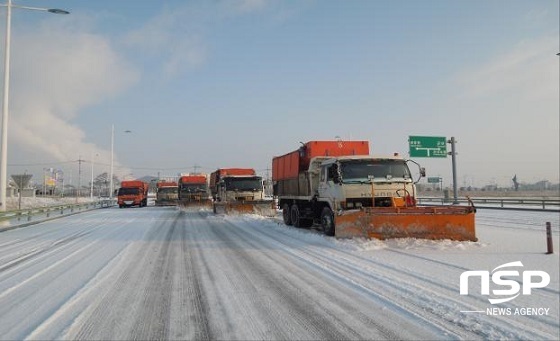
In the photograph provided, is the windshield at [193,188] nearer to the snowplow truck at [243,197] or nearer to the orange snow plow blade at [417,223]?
the snowplow truck at [243,197]

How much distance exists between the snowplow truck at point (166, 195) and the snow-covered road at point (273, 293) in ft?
107

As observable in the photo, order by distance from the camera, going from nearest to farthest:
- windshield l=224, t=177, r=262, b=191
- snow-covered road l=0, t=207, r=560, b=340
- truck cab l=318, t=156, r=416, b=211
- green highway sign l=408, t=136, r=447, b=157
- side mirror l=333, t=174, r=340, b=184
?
snow-covered road l=0, t=207, r=560, b=340
truck cab l=318, t=156, r=416, b=211
side mirror l=333, t=174, r=340, b=184
windshield l=224, t=177, r=262, b=191
green highway sign l=408, t=136, r=447, b=157

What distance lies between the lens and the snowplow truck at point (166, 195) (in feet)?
143

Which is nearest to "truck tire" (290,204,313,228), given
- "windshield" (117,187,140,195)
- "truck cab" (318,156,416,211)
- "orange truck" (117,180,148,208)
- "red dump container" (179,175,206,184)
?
"truck cab" (318,156,416,211)

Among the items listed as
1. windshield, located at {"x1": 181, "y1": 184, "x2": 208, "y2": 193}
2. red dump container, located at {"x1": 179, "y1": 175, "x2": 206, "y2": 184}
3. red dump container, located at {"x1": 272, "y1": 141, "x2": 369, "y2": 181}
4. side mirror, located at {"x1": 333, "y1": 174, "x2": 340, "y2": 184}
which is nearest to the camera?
side mirror, located at {"x1": 333, "y1": 174, "x2": 340, "y2": 184}

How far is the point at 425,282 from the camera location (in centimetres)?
655

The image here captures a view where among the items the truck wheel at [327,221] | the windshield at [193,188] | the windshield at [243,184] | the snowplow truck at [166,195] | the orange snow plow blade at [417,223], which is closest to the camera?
the orange snow plow blade at [417,223]

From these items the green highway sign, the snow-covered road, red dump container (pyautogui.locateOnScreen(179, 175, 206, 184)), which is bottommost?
the snow-covered road

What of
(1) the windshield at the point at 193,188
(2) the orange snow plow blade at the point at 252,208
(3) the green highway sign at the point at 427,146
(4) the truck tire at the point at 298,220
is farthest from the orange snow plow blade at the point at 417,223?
(3) the green highway sign at the point at 427,146

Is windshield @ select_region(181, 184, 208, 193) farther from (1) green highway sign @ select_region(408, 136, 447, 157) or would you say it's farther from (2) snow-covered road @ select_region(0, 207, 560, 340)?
(2) snow-covered road @ select_region(0, 207, 560, 340)

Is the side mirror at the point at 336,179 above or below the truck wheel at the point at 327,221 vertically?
above

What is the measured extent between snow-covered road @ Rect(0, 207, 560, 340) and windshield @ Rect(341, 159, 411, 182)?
2.08m

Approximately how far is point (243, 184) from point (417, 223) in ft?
51.1

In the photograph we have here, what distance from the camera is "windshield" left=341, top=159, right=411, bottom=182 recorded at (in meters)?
12.2
